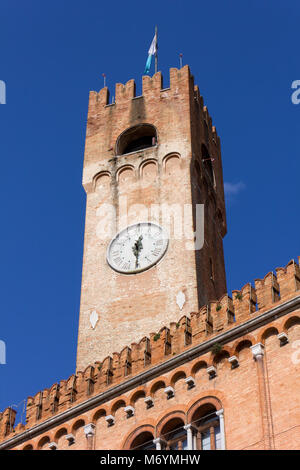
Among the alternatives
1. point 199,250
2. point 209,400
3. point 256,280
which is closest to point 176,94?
point 199,250

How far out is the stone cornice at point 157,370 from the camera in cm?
2041

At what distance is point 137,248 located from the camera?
28109 mm

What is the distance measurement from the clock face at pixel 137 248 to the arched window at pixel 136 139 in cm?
371

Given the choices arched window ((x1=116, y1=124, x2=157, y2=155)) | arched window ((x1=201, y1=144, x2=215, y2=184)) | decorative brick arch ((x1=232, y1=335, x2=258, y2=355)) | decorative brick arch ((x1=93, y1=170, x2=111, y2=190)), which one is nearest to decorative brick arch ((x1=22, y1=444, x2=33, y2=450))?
decorative brick arch ((x1=232, y1=335, x2=258, y2=355))

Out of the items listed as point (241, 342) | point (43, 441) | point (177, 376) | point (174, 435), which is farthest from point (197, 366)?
point (43, 441)

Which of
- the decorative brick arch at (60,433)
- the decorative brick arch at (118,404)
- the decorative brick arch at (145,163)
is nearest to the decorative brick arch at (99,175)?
the decorative brick arch at (145,163)

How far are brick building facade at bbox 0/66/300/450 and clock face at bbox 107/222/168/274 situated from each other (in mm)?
115

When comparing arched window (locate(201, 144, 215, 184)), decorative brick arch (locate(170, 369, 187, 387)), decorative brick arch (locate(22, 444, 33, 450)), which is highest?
arched window (locate(201, 144, 215, 184))

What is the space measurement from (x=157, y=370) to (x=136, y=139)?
12.0 metres

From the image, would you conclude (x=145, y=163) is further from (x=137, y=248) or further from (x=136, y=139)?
(x=137, y=248)

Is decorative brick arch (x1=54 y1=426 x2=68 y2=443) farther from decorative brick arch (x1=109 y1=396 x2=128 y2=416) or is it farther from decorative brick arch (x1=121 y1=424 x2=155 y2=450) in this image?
decorative brick arch (x1=121 y1=424 x2=155 y2=450)

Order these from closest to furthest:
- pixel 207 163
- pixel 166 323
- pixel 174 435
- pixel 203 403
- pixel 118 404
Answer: pixel 203 403 → pixel 174 435 → pixel 118 404 → pixel 166 323 → pixel 207 163

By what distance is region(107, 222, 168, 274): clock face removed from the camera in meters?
27.8
